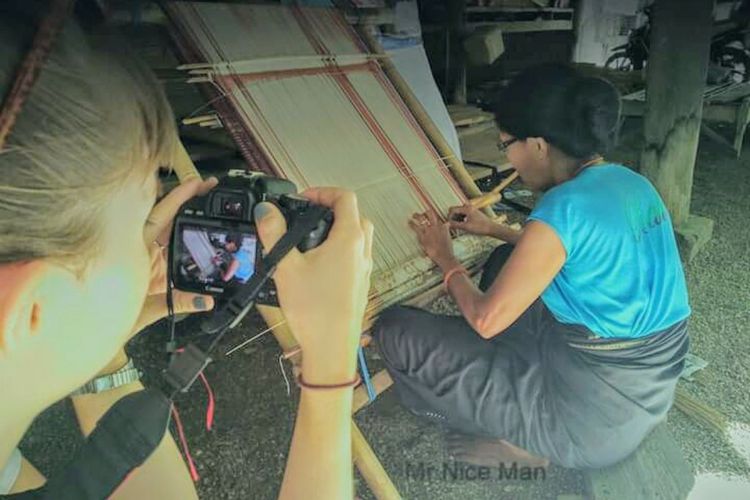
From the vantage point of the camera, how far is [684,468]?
46.3 inches

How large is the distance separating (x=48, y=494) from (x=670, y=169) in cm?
220

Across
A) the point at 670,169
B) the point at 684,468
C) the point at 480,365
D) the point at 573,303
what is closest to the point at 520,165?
the point at 573,303

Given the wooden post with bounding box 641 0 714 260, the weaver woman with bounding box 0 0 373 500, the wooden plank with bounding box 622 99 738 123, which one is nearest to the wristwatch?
the weaver woman with bounding box 0 0 373 500

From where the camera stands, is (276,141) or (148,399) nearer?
(148,399)

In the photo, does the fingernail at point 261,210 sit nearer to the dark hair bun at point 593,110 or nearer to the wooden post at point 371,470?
the wooden post at point 371,470

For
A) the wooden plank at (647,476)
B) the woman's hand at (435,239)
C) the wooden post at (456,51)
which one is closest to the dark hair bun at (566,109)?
the woman's hand at (435,239)

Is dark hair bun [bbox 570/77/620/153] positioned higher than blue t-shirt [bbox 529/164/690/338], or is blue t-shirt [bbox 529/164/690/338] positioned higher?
dark hair bun [bbox 570/77/620/153]

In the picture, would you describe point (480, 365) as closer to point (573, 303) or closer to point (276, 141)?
point (573, 303)

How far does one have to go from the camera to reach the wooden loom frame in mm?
929

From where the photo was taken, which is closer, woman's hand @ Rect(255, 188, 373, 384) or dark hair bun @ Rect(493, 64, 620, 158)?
woman's hand @ Rect(255, 188, 373, 384)

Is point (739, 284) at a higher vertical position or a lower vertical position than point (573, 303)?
lower

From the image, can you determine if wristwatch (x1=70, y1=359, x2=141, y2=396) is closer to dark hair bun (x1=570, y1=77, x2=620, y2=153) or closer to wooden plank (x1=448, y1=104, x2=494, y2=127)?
dark hair bun (x1=570, y1=77, x2=620, y2=153)

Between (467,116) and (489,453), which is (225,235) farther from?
(467,116)

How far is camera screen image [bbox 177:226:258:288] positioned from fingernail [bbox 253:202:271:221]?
0.10ft
